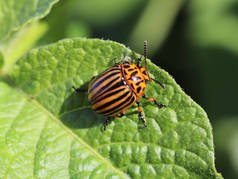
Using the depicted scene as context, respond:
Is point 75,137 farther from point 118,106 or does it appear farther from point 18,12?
point 18,12

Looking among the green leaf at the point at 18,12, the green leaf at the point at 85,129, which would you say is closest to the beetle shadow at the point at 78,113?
the green leaf at the point at 85,129

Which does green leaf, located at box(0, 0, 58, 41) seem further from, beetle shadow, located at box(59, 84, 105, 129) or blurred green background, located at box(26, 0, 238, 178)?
blurred green background, located at box(26, 0, 238, 178)

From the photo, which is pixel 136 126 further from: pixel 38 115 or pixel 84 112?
pixel 38 115

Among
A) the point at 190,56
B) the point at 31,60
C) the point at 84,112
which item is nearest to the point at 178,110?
the point at 84,112

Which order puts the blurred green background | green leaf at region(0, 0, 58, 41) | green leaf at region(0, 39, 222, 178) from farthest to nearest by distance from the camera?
1. the blurred green background
2. green leaf at region(0, 0, 58, 41)
3. green leaf at region(0, 39, 222, 178)

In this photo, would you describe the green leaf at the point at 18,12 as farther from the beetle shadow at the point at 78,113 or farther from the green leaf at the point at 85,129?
the beetle shadow at the point at 78,113

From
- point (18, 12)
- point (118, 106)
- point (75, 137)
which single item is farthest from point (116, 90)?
point (18, 12)

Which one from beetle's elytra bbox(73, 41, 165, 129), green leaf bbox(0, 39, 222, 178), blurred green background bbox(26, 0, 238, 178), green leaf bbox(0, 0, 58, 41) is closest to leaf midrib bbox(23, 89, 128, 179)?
green leaf bbox(0, 39, 222, 178)
